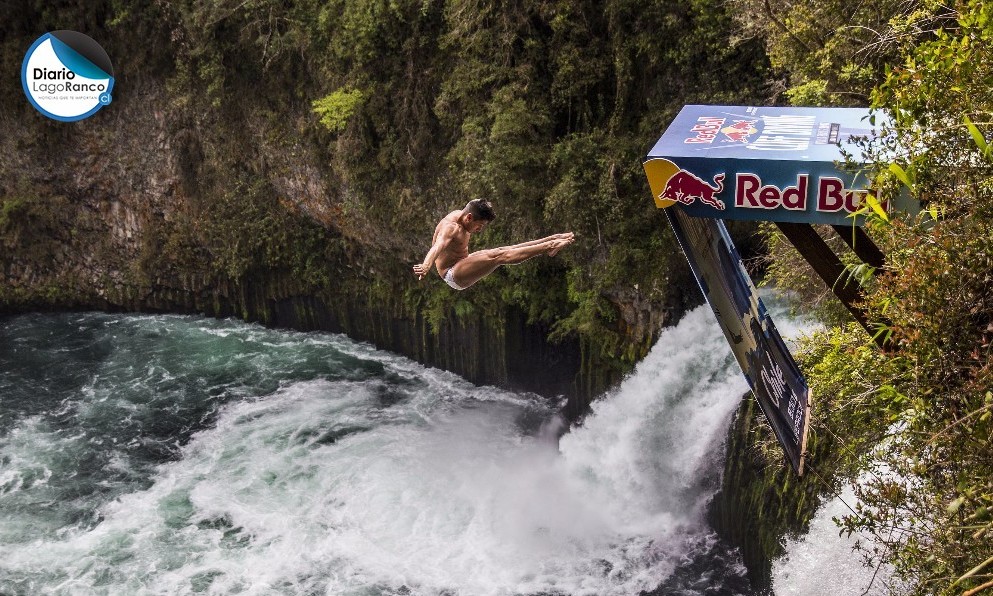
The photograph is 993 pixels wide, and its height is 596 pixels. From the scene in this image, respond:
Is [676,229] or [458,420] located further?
[458,420]

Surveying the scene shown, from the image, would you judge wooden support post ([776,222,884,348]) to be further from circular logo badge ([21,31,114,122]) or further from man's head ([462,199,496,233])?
circular logo badge ([21,31,114,122])

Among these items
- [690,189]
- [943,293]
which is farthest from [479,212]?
[943,293]

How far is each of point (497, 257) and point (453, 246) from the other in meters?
0.42

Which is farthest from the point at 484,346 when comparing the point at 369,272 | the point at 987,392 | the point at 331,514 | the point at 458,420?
the point at 987,392

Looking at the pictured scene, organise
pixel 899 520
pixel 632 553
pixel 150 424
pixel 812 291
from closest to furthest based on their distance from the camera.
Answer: pixel 899 520 < pixel 812 291 < pixel 632 553 < pixel 150 424

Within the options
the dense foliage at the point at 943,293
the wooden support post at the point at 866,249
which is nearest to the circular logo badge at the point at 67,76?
the wooden support post at the point at 866,249

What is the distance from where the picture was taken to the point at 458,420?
48.7ft

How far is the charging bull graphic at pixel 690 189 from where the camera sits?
4.45 meters

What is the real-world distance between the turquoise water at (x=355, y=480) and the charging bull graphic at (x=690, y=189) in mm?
6936

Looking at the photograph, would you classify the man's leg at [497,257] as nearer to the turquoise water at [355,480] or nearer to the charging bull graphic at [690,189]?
the charging bull graphic at [690,189]

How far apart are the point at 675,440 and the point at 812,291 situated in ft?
12.1

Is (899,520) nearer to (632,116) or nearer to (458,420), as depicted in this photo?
(632,116)

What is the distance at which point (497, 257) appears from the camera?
251 inches

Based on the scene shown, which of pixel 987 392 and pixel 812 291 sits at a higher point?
pixel 987 392
